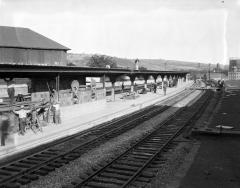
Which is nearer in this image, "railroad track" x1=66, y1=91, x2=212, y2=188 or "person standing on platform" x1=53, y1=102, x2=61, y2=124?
"railroad track" x1=66, y1=91, x2=212, y2=188

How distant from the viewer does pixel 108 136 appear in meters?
16.8

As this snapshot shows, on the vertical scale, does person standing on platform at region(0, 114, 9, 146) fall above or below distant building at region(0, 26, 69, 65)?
below

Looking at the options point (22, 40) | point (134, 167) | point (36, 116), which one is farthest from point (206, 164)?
point (22, 40)

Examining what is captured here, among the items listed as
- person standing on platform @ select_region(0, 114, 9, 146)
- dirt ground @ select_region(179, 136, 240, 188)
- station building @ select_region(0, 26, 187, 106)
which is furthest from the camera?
station building @ select_region(0, 26, 187, 106)

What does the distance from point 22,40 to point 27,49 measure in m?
2.25

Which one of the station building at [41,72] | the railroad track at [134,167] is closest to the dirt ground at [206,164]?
the railroad track at [134,167]

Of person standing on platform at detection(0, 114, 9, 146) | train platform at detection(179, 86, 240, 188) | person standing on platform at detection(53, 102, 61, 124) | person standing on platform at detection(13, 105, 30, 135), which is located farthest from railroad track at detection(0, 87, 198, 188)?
train platform at detection(179, 86, 240, 188)

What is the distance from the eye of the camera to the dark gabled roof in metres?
51.5

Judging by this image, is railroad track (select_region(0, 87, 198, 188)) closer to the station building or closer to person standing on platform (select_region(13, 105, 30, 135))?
person standing on platform (select_region(13, 105, 30, 135))

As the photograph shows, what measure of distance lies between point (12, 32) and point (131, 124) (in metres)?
41.8

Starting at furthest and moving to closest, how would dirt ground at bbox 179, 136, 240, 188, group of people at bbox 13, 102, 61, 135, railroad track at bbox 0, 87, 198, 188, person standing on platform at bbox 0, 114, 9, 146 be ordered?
group of people at bbox 13, 102, 61, 135
person standing on platform at bbox 0, 114, 9, 146
railroad track at bbox 0, 87, 198, 188
dirt ground at bbox 179, 136, 240, 188

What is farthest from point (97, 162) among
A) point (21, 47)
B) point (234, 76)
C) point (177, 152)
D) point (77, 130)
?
point (234, 76)

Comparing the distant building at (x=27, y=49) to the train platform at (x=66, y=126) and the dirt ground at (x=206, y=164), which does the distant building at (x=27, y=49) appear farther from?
the dirt ground at (x=206, y=164)

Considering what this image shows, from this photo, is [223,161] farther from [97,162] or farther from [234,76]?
[234,76]
